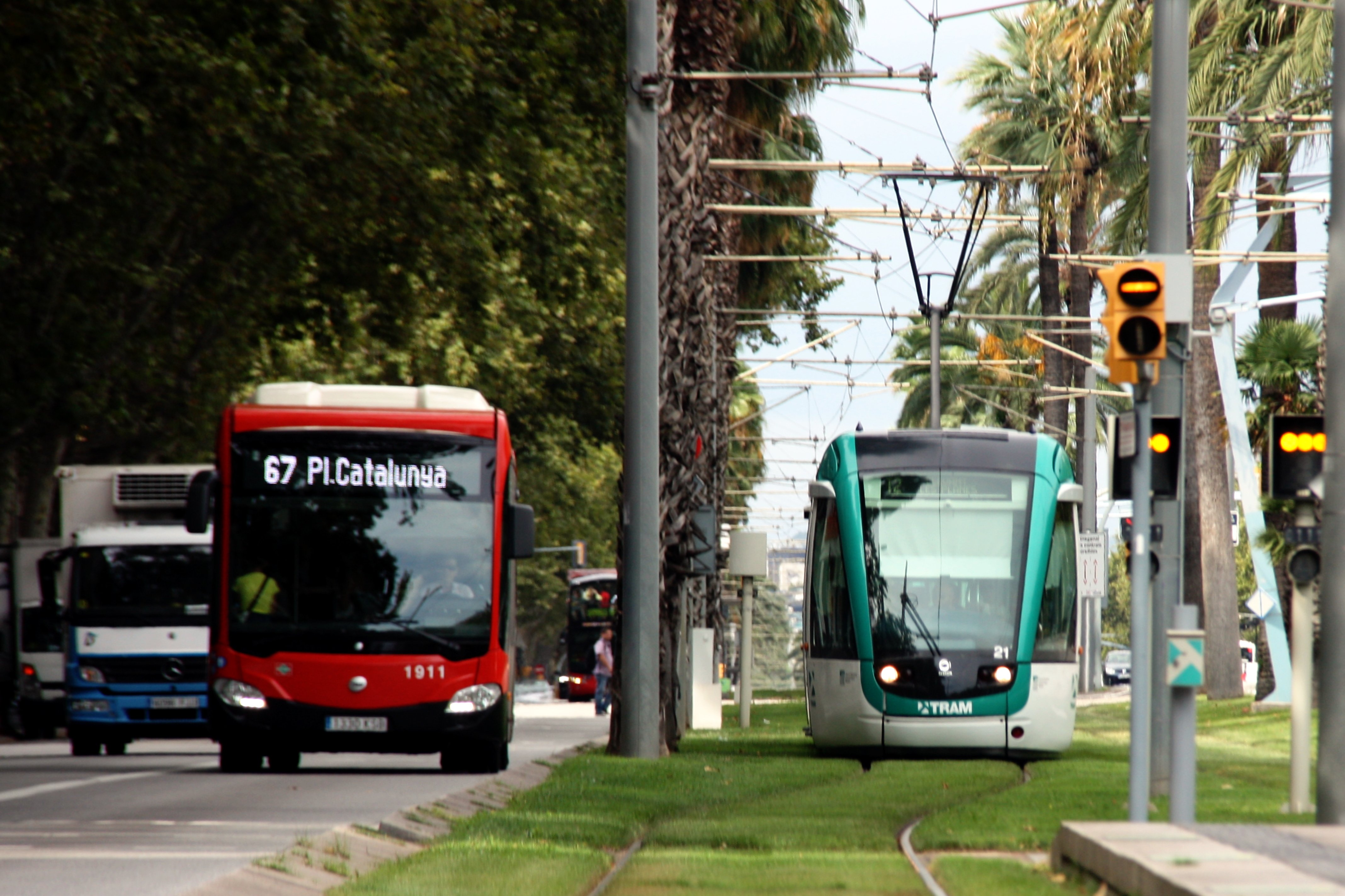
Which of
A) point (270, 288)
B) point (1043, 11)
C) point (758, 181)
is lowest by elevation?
point (270, 288)

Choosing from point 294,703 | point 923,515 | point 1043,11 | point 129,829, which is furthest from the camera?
point 1043,11

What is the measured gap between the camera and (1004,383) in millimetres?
72750

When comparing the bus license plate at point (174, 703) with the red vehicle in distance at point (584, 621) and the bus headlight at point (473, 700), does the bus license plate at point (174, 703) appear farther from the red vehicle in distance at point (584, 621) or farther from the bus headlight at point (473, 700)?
the red vehicle in distance at point (584, 621)

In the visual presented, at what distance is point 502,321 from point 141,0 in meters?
15.9

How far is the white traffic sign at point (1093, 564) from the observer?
3384cm

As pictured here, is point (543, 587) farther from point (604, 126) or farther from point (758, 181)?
point (604, 126)

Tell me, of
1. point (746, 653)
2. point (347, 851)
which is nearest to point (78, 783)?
point (347, 851)

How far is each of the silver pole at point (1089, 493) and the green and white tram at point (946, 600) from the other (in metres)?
24.8

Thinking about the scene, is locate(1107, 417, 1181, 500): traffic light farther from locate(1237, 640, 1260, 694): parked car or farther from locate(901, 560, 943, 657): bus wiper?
locate(1237, 640, 1260, 694): parked car

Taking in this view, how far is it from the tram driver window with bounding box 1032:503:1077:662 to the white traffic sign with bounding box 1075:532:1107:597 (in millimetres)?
14267

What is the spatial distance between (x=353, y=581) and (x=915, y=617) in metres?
4.89

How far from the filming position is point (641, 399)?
20.2 metres

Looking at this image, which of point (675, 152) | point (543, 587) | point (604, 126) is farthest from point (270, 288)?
point (543, 587)

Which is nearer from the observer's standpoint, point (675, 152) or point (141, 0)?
point (141, 0)
